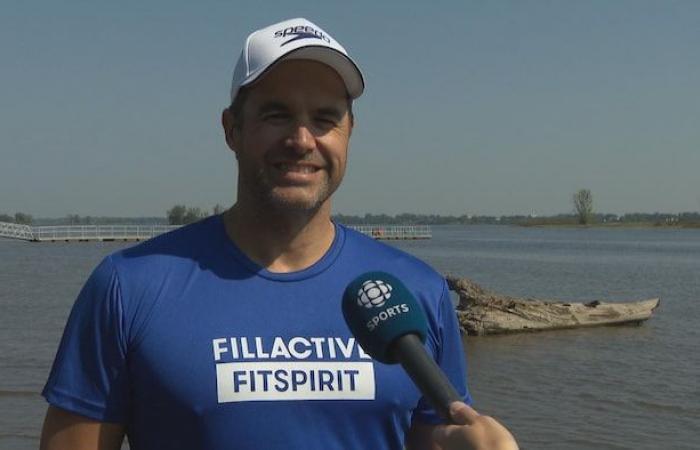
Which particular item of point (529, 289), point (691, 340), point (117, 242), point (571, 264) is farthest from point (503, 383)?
point (117, 242)

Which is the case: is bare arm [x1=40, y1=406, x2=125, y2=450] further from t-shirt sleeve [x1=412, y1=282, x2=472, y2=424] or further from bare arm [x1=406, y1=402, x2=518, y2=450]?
bare arm [x1=406, y1=402, x2=518, y2=450]

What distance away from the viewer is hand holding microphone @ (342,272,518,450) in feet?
5.15

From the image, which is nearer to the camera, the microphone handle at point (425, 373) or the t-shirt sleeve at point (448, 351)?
the microphone handle at point (425, 373)

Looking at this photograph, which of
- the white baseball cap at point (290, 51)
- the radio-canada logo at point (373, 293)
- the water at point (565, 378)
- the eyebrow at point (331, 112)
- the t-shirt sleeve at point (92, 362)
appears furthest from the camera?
the water at point (565, 378)

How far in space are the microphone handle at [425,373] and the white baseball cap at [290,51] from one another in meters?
1.10

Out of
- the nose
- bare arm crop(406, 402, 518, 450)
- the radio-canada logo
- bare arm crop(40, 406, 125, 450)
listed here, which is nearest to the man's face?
the nose

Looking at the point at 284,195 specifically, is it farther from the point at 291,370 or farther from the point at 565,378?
the point at 565,378

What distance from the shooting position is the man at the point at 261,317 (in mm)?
2525

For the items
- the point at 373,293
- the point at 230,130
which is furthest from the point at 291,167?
the point at 373,293

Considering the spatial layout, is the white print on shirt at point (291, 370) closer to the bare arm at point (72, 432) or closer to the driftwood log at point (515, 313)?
the bare arm at point (72, 432)

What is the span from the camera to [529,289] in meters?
48.6

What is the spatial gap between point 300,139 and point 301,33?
32cm

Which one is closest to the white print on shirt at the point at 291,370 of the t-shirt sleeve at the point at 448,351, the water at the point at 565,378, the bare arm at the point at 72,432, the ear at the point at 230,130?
the t-shirt sleeve at the point at 448,351

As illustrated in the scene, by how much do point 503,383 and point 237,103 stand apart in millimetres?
18592
